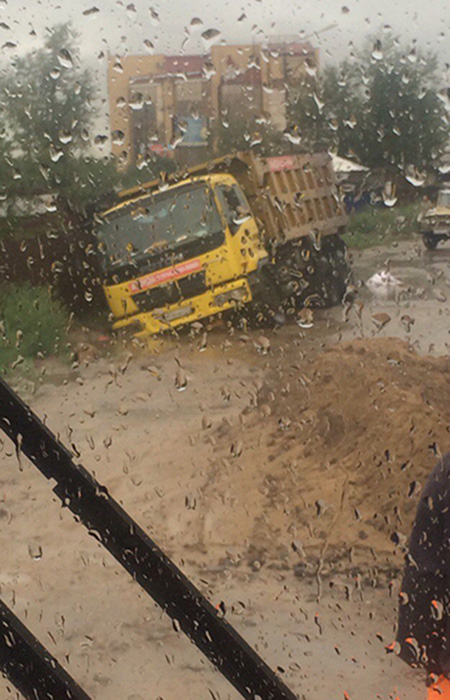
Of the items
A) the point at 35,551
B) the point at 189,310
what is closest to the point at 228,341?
the point at 189,310

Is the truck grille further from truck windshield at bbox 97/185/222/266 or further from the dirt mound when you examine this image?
the dirt mound

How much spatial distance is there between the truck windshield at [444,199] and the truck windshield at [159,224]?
28 centimetres

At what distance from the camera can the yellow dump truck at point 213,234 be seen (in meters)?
1.05

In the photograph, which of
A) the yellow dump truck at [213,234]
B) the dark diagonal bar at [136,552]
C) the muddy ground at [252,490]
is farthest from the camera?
the muddy ground at [252,490]

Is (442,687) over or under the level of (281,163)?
under

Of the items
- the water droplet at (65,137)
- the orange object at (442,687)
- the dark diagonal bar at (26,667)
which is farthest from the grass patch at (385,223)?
the dark diagonal bar at (26,667)

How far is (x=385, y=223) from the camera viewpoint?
1101 millimetres

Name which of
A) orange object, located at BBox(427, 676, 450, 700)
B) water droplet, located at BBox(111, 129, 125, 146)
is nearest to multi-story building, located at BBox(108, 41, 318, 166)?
water droplet, located at BBox(111, 129, 125, 146)

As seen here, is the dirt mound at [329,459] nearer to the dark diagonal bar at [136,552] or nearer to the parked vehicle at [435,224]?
the parked vehicle at [435,224]

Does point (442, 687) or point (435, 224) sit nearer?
point (442, 687)

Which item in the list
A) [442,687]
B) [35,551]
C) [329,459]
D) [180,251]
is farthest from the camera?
[329,459]

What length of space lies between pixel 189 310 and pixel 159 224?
113 mm

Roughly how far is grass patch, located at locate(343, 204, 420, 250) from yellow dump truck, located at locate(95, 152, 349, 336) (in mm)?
24

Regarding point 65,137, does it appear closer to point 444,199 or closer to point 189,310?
point 189,310
